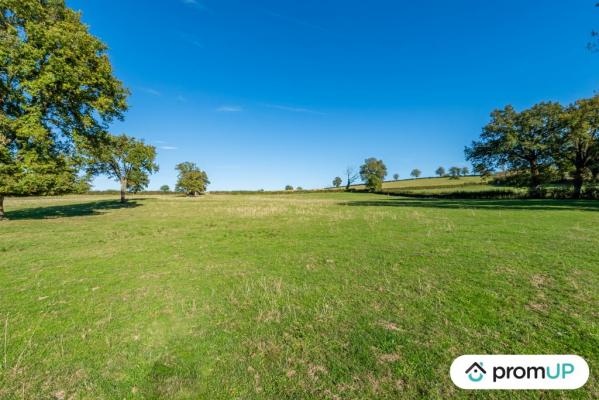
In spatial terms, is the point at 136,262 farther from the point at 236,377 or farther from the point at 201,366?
the point at 236,377

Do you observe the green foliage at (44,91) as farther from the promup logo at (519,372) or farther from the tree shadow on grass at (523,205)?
the tree shadow on grass at (523,205)

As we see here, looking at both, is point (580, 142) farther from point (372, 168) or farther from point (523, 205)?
point (372, 168)

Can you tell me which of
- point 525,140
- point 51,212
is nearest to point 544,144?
point 525,140

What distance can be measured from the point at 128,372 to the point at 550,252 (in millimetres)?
12926

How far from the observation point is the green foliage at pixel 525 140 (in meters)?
38.6

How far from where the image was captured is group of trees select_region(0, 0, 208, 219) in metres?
15.8

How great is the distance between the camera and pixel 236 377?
3.30 m

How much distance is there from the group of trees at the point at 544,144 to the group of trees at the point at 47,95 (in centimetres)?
5738

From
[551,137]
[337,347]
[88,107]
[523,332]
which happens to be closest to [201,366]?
[337,347]

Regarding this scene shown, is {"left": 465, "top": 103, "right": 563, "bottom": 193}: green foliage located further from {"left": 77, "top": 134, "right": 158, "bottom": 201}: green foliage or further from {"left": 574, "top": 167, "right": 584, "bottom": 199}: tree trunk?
{"left": 77, "top": 134, "right": 158, "bottom": 201}: green foliage

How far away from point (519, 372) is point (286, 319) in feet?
12.5

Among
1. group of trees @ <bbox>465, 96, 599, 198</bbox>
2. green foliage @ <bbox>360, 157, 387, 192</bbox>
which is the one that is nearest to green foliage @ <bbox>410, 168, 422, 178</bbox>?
green foliage @ <bbox>360, 157, 387, 192</bbox>

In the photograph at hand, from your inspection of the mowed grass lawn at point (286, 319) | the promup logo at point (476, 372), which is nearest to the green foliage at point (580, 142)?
the mowed grass lawn at point (286, 319)

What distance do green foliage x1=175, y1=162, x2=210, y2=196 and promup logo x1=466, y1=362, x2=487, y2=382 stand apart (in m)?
93.2
